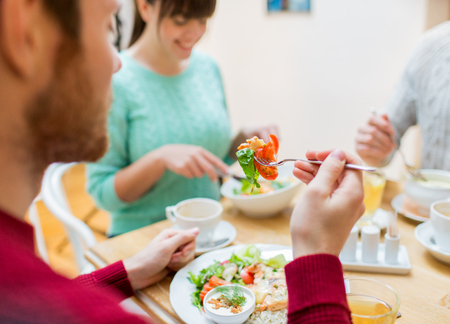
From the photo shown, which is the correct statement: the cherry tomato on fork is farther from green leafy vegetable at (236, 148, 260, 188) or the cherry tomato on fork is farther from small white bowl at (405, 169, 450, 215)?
small white bowl at (405, 169, 450, 215)

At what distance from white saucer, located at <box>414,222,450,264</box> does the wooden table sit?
0.09 ft

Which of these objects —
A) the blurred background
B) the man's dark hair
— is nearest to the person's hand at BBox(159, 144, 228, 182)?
the man's dark hair

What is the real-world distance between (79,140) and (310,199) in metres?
0.40

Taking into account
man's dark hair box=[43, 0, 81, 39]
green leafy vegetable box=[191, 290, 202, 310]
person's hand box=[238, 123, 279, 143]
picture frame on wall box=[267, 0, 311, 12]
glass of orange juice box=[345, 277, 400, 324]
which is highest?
picture frame on wall box=[267, 0, 311, 12]

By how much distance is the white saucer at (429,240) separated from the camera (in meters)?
0.91

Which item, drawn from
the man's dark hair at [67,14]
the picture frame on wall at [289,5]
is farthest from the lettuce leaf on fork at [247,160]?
the picture frame on wall at [289,5]

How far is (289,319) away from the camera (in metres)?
0.58

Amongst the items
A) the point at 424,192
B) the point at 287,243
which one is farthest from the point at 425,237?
the point at 287,243

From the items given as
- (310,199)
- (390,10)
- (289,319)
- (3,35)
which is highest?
(390,10)

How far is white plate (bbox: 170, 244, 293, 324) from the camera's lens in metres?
0.77

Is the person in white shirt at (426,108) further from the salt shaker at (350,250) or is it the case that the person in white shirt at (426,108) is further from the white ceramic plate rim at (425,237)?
the salt shaker at (350,250)

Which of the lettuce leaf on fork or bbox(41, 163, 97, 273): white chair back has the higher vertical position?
the lettuce leaf on fork

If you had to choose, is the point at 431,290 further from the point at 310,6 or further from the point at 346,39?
the point at 310,6

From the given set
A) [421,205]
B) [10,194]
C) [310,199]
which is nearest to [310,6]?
[421,205]
